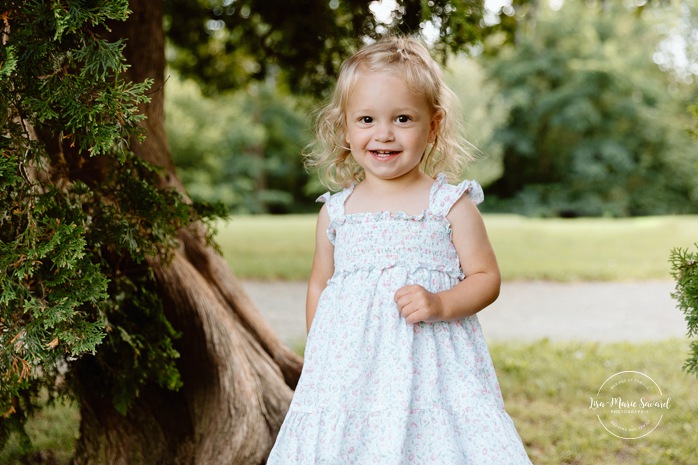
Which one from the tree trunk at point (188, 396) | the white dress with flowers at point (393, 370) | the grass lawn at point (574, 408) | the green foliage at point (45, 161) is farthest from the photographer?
the grass lawn at point (574, 408)

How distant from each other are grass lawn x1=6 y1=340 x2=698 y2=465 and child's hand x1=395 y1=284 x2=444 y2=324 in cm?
174

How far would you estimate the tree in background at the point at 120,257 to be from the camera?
2.08m

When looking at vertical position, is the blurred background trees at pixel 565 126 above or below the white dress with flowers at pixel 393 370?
above

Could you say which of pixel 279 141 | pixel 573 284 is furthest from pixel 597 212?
pixel 573 284

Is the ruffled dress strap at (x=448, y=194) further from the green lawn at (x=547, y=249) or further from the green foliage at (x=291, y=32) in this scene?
the green lawn at (x=547, y=249)

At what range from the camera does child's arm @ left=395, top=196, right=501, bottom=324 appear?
7.66ft

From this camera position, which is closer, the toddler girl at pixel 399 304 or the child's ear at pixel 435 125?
the toddler girl at pixel 399 304

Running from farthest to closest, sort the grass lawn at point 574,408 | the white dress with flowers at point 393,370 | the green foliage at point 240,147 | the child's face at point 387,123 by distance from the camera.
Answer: the green foliage at point 240,147
the grass lawn at point 574,408
the child's face at point 387,123
the white dress with flowers at point 393,370

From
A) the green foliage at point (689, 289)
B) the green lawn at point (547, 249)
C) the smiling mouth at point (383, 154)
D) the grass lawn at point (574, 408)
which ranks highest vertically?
the green lawn at point (547, 249)

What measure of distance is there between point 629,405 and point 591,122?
28833mm

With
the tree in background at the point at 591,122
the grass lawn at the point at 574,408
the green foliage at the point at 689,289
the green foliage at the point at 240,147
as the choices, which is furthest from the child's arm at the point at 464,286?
the tree in background at the point at 591,122

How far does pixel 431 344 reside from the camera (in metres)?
2.41

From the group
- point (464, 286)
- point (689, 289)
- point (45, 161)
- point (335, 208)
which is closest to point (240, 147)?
point (45, 161)

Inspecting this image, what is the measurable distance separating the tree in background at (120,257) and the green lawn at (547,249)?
6.19 m
